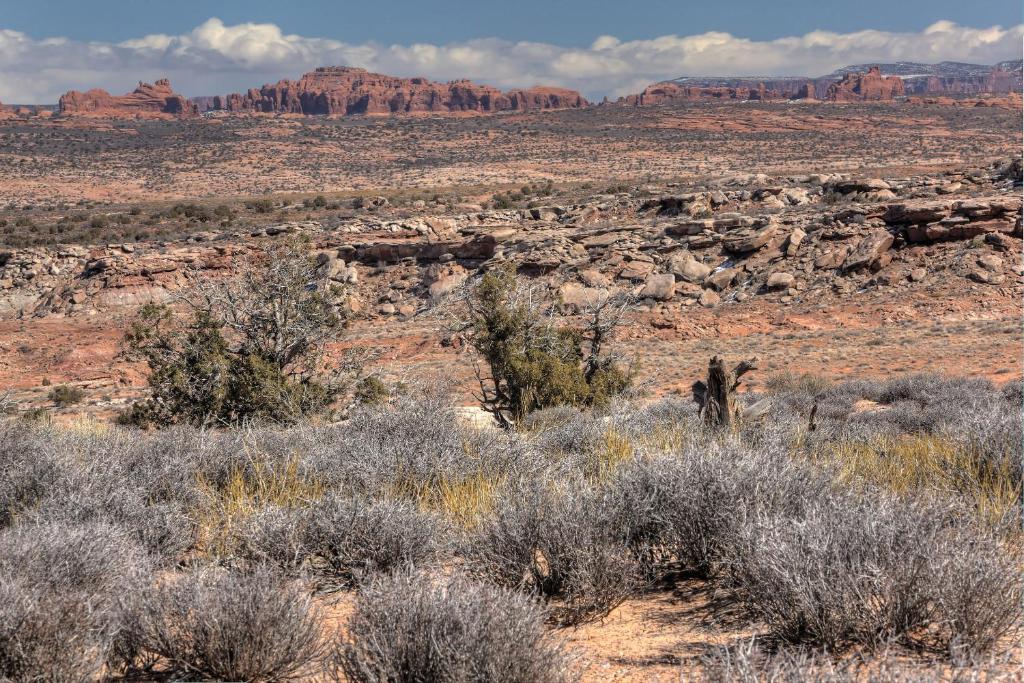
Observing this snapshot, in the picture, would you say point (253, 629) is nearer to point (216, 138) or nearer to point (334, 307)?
point (334, 307)

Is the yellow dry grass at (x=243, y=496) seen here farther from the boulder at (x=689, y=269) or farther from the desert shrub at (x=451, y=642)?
the boulder at (x=689, y=269)

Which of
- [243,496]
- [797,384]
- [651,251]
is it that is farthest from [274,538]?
[651,251]

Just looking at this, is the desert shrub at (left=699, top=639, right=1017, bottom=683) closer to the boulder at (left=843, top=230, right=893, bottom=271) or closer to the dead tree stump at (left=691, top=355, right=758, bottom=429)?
the dead tree stump at (left=691, top=355, right=758, bottom=429)

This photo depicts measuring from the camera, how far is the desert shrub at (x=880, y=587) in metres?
3.01

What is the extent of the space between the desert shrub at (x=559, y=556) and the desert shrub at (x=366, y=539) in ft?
0.86

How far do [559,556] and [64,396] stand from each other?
1782cm

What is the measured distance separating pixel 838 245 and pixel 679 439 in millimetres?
22410

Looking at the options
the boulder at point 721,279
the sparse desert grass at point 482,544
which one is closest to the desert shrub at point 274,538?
the sparse desert grass at point 482,544

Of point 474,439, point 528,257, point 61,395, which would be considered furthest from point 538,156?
point 474,439

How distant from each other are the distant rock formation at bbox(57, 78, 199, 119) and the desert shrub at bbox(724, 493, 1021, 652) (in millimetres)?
161888

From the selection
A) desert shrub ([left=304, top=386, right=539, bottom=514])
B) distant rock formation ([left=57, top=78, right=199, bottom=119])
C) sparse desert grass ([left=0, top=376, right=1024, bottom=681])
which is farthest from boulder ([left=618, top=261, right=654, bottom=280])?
distant rock formation ([left=57, top=78, right=199, bottom=119])

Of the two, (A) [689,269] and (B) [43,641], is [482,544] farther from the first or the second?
(A) [689,269]

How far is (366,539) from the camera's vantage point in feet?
14.3

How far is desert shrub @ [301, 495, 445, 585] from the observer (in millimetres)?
4309
